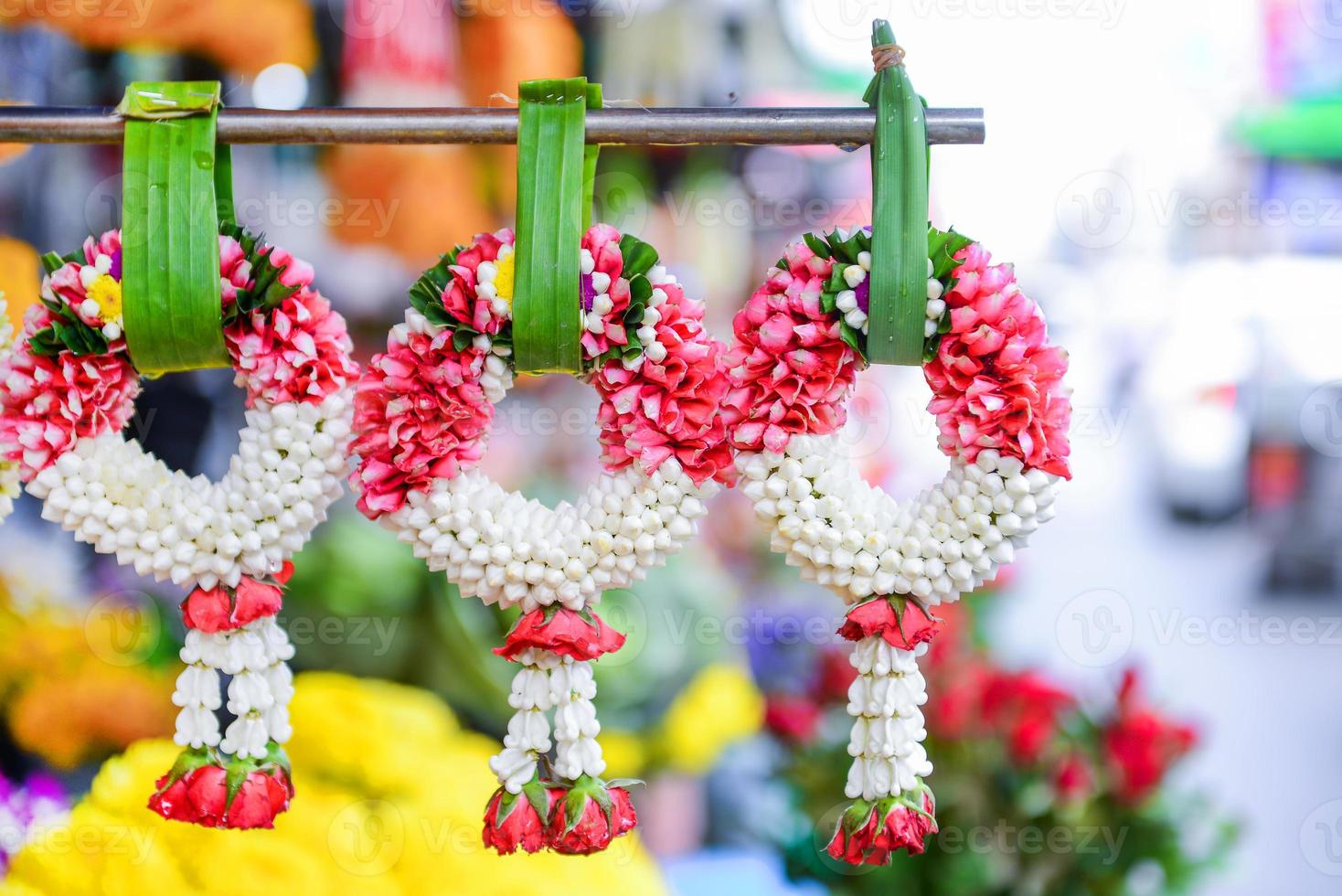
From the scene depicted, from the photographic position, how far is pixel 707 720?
1.49 m

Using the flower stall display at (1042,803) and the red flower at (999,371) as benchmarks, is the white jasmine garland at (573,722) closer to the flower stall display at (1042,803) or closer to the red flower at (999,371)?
the red flower at (999,371)

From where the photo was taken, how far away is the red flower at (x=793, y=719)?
4.63 feet

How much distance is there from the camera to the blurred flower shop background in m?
1.29

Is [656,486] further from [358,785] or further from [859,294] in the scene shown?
[358,785]

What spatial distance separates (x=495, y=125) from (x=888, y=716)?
45 centimetres

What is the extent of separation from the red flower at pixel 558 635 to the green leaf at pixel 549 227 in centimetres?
16

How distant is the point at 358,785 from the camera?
116cm

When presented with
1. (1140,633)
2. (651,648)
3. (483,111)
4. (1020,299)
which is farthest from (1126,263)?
(483,111)

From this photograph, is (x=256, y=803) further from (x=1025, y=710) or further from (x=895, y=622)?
(x=1025, y=710)

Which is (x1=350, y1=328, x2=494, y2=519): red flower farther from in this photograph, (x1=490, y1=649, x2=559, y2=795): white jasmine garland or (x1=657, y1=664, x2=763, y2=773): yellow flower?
(x1=657, y1=664, x2=763, y2=773): yellow flower

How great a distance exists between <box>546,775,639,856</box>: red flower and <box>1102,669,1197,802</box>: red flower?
843mm
